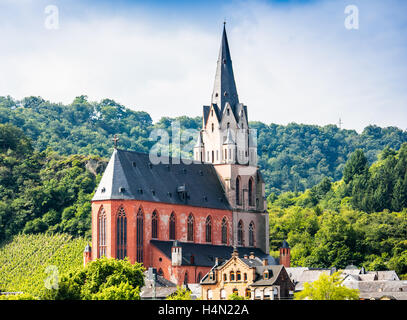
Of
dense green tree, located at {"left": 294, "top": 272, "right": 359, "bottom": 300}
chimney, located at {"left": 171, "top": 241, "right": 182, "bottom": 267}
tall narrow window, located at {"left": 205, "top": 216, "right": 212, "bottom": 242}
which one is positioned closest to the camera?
dense green tree, located at {"left": 294, "top": 272, "right": 359, "bottom": 300}

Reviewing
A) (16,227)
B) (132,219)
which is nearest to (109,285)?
(132,219)

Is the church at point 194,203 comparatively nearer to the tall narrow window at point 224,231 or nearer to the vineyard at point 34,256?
the tall narrow window at point 224,231

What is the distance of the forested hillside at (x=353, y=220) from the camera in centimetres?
13225

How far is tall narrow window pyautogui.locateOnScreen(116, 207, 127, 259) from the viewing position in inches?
4006

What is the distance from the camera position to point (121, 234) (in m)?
102

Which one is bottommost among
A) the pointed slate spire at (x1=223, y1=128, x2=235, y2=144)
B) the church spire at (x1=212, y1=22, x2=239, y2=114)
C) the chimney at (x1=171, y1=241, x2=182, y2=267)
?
the chimney at (x1=171, y1=241, x2=182, y2=267)

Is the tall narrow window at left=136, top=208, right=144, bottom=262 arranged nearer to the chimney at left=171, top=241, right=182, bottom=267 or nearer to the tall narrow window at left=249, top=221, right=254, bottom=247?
the chimney at left=171, top=241, right=182, bottom=267

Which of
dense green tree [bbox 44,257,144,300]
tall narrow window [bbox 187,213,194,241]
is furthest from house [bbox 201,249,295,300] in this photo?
tall narrow window [bbox 187,213,194,241]

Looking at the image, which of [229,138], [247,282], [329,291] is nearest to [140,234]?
[247,282]

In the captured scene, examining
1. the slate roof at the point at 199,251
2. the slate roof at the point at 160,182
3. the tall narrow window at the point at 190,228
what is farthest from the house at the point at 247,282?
the tall narrow window at the point at 190,228

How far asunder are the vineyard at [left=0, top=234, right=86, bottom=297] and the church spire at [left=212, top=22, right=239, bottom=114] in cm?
2703
